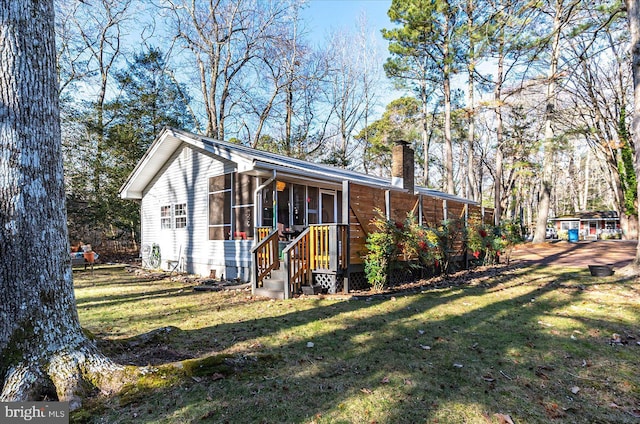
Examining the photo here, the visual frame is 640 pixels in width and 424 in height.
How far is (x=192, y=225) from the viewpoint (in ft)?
38.5

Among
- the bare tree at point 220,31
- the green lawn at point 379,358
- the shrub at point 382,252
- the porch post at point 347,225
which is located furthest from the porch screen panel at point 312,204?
the bare tree at point 220,31

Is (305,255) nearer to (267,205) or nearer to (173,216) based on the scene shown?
(267,205)

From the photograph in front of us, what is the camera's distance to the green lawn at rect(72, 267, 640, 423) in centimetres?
257

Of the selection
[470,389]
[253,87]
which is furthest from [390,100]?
[470,389]

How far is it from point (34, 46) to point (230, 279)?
780 centimetres

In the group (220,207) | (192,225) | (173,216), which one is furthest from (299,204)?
(173,216)

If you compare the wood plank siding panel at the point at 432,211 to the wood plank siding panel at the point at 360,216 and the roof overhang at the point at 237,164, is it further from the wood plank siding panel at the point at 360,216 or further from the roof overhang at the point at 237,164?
the wood plank siding panel at the point at 360,216

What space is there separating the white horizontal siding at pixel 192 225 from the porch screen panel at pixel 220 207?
22cm

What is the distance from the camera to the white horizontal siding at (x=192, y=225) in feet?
32.9

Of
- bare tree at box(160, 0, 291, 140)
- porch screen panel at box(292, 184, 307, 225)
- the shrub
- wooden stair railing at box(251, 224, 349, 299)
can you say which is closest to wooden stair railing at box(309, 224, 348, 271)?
wooden stair railing at box(251, 224, 349, 299)

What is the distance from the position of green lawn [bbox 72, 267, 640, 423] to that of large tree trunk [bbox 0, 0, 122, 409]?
0.43m

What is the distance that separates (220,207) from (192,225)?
1.91 m

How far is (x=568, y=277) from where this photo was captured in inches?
346

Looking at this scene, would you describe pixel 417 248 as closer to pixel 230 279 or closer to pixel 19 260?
pixel 230 279
